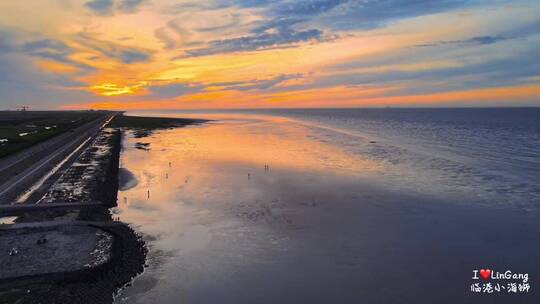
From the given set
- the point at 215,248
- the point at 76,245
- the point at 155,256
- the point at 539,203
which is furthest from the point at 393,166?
the point at 76,245

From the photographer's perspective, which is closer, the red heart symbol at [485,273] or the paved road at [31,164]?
the red heart symbol at [485,273]

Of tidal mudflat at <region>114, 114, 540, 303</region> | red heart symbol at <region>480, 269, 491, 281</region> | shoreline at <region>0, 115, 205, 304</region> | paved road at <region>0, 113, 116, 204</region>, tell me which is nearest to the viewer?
shoreline at <region>0, 115, 205, 304</region>

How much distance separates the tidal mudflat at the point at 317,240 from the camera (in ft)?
52.5

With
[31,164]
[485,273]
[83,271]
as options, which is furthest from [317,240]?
[31,164]

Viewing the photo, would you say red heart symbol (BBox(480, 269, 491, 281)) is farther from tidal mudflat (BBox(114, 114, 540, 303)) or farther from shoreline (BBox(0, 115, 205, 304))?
shoreline (BBox(0, 115, 205, 304))

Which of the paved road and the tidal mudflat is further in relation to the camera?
the paved road

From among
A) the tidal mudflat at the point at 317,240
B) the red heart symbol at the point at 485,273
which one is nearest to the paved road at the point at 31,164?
the tidal mudflat at the point at 317,240

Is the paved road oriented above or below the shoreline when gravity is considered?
above

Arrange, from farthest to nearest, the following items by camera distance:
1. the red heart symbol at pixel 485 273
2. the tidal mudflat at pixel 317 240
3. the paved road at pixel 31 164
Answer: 1. the paved road at pixel 31 164
2. the red heart symbol at pixel 485 273
3. the tidal mudflat at pixel 317 240

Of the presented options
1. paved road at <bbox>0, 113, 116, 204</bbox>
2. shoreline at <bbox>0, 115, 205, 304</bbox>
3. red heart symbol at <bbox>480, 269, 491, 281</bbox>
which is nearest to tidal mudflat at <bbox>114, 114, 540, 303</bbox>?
red heart symbol at <bbox>480, 269, 491, 281</bbox>

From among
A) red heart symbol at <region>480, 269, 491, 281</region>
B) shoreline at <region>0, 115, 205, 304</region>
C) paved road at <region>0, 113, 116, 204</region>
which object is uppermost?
paved road at <region>0, 113, 116, 204</region>

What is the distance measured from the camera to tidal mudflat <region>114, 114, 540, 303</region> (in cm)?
1602

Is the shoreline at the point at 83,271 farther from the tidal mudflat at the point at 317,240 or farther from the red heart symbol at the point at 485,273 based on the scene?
the red heart symbol at the point at 485,273

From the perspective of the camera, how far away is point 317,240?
2150 centimetres
